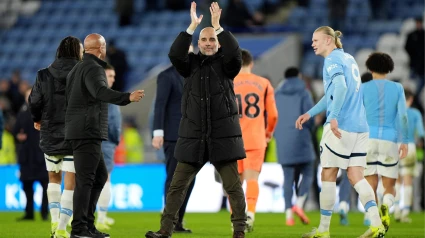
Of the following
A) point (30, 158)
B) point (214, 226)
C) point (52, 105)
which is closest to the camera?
point (52, 105)

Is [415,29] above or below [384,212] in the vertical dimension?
above

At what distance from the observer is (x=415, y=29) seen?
23.7m

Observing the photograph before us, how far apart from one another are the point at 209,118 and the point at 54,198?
2.34 meters

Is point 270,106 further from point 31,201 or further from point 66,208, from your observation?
point 31,201

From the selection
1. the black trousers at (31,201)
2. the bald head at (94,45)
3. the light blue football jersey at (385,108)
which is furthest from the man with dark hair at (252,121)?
the black trousers at (31,201)

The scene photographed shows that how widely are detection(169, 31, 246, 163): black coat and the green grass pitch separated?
217 centimetres

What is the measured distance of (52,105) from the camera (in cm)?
1057

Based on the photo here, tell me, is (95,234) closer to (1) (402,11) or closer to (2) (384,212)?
(2) (384,212)

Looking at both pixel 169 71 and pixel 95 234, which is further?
pixel 169 71

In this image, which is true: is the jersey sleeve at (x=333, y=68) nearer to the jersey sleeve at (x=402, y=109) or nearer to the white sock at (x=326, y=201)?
the white sock at (x=326, y=201)

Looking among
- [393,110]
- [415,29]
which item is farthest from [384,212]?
[415,29]

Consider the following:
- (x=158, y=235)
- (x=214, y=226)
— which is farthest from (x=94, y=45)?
(x=214, y=226)

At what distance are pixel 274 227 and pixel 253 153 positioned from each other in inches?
69.1

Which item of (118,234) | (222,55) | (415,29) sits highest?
(415,29)
